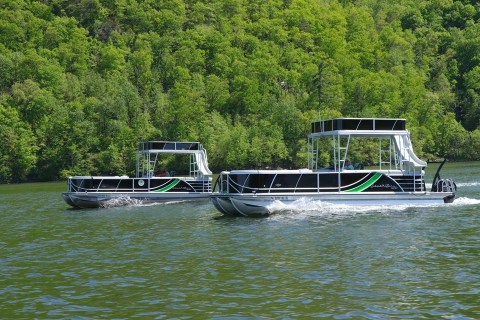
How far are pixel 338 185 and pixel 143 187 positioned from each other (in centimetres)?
1621

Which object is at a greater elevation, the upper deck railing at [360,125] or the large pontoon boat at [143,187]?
the upper deck railing at [360,125]

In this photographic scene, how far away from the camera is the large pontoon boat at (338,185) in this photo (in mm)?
43500

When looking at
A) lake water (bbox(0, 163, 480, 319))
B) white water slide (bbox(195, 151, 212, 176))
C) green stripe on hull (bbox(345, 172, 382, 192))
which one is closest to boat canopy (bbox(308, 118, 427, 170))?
green stripe on hull (bbox(345, 172, 382, 192))

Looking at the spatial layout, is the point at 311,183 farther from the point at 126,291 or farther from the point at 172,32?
the point at 172,32

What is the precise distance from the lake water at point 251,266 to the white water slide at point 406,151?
9.89ft

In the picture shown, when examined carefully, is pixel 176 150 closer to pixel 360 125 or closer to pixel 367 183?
pixel 360 125

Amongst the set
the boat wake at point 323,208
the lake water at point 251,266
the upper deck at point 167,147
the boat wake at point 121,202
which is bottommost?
the lake water at point 251,266

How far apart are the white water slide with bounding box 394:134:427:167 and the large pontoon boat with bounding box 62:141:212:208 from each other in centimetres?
1556

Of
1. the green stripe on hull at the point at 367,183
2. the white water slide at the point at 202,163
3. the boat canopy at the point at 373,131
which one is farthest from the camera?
the white water slide at the point at 202,163

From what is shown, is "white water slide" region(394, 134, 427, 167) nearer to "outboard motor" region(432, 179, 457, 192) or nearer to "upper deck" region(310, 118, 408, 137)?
"upper deck" region(310, 118, 408, 137)

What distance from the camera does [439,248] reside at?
30219 millimetres

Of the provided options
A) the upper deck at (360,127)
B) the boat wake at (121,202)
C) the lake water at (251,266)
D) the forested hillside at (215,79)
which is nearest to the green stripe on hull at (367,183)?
the lake water at (251,266)

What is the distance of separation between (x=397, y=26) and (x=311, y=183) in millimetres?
160161

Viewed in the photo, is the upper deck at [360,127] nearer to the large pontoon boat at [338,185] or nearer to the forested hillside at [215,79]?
the large pontoon boat at [338,185]
